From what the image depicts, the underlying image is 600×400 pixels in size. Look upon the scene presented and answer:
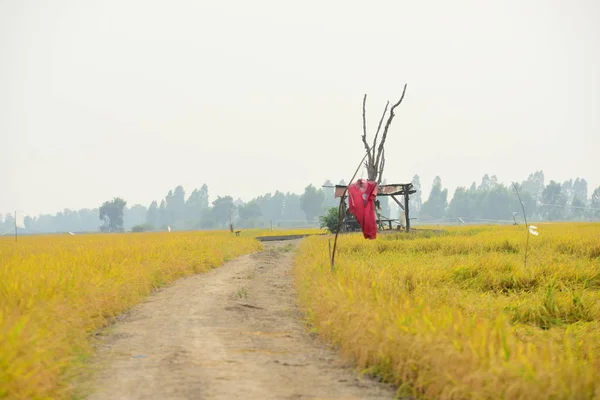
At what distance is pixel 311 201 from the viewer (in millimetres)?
149125

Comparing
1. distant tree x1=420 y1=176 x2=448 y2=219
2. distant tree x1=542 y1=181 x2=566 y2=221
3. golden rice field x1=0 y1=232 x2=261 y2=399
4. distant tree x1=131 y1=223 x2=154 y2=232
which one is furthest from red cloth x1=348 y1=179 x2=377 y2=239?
distant tree x1=420 y1=176 x2=448 y2=219

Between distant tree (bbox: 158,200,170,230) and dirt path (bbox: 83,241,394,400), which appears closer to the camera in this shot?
dirt path (bbox: 83,241,394,400)

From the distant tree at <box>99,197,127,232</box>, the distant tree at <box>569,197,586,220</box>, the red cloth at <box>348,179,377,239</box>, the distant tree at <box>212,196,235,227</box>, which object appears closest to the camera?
the red cloth at <box>348,179,377,239</box>

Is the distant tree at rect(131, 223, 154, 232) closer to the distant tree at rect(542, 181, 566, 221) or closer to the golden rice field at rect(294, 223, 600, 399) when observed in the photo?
the distant tree at rect(542, 181, 566, 221)

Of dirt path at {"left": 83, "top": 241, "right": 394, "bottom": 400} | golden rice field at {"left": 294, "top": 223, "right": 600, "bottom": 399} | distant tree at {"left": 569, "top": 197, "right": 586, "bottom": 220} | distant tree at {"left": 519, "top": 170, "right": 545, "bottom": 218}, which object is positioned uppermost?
distant tree at {"left": 519, "top": 170, "right": 545, "bottom": 218}

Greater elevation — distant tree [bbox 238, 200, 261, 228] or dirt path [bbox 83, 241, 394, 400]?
distant tree [bbox 238, 200, 261, 228]

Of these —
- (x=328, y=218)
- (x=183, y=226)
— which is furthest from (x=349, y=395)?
(x=183, y=226)

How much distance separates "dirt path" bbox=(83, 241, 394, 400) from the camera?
19.9 ft

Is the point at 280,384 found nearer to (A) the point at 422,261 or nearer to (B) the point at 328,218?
(A) the point at 422,261

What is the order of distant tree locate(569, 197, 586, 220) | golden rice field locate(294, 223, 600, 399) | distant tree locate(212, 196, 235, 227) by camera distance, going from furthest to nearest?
distant tree locate(212, 196, 235, 227) < distant tree locate(569, 197, 586, 220) < golden rice field locate(294, 223, 600, 399)

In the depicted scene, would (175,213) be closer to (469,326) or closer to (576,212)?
(576,212)

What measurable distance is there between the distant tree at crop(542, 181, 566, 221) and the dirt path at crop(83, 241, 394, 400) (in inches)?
5777

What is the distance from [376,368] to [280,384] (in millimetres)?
1176

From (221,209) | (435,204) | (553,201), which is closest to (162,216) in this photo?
(221,209)
